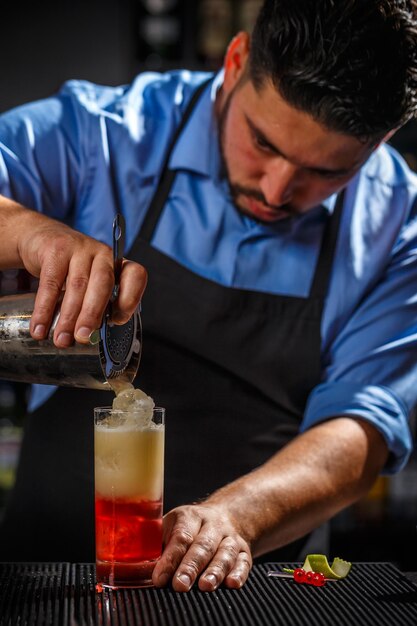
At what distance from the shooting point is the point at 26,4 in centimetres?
368

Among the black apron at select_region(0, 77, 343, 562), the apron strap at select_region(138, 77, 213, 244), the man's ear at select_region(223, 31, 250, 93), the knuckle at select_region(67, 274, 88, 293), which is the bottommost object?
the black apron at select_region(0, 77, 343, 562)

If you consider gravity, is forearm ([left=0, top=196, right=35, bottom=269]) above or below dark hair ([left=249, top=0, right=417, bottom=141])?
below

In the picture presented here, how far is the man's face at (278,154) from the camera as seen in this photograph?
190 cm

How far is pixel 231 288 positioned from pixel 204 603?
1023mm

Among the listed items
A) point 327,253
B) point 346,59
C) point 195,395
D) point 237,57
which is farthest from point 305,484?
point 237,57

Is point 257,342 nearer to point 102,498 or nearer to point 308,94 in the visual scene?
point 308,94

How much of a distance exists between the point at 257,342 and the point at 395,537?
1.83 meters

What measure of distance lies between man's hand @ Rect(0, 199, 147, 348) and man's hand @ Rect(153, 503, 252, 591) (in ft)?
1.32

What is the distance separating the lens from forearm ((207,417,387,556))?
1.77 meters

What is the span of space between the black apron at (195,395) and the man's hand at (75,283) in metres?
0.73

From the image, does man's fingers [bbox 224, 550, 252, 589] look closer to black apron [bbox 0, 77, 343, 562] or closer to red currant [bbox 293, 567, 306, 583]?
red currant [bbox 293, 567, 306, 583]

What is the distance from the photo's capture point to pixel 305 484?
1933 millimetres

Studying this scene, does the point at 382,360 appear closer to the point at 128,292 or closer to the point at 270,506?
the point at 270,506

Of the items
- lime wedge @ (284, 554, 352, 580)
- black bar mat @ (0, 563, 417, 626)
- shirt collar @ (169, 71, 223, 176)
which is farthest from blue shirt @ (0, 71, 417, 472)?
black bar mat @ (0, 563, 417, 626)
